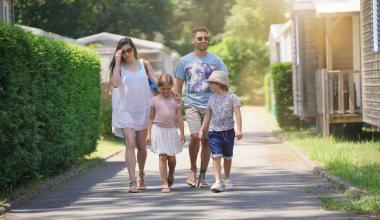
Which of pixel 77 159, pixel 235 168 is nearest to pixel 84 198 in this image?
pixel 235 168

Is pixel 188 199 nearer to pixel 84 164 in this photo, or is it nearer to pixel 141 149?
pixel 141 149

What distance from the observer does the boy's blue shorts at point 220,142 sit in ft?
37.4

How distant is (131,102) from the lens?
11.8 m

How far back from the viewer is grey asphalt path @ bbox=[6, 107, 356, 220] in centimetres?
938

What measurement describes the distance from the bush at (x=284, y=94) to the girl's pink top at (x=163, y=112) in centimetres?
1611

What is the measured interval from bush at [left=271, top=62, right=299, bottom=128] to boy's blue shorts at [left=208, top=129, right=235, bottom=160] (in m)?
16.2

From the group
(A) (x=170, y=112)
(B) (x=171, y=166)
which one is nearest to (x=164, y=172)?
(B) (x=171, y=166)

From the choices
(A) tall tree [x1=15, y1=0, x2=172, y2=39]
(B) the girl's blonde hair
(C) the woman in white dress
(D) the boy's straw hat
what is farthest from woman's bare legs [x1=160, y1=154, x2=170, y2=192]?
(A) tall tree [x1=15, y1=0, x2=172, y2=39]

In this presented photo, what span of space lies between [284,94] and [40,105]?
50.8ft

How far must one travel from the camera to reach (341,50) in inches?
980

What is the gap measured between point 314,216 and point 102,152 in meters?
11.8

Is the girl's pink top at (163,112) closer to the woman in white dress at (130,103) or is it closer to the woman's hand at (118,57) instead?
the woman in white dress at (130,103)

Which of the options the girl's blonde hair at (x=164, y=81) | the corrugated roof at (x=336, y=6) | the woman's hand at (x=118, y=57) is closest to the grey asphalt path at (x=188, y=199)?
the girl's blonde hair at (x=164, y=81)

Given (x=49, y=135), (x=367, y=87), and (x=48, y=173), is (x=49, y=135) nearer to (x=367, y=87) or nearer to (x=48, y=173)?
(x=48, y=173)
